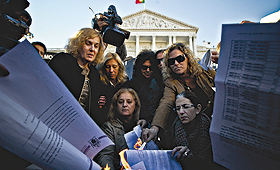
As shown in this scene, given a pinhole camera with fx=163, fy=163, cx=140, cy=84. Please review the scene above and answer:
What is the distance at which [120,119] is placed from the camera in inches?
67.9

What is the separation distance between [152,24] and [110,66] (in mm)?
29967

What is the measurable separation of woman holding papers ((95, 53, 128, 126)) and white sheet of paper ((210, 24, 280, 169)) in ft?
4.21

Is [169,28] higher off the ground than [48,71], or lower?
higher

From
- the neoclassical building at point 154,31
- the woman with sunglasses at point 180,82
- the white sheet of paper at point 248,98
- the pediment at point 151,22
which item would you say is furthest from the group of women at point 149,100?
the pediment at point 151,22

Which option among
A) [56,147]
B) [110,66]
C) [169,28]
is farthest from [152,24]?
[56,147]

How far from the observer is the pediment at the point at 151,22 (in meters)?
29.8

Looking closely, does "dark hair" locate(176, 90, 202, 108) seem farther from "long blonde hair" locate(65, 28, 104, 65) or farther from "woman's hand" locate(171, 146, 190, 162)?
"long blonde hair" locate(65, 28, 104, 65)

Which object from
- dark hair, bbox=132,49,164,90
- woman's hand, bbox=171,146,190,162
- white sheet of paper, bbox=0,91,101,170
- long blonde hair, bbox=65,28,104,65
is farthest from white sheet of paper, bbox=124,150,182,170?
dark hair, bbox=132,49,164,90

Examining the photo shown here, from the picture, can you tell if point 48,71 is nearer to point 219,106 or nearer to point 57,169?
point 57,169

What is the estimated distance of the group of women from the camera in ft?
4.37

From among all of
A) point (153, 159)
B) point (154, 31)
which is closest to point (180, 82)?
point (153, 159)

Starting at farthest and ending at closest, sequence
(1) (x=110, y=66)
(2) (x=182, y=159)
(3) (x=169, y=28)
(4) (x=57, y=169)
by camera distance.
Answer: (3) (x=169, y=28) < (1) (x=110, y=66) < (2) (x=182, y=159) < (4) (x=57, y=169)

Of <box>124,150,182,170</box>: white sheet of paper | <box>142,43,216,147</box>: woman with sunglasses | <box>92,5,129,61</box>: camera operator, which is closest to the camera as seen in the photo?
<box>124,150,182,170</box>: white sheet of paper

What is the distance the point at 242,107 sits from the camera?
0.62 meters
